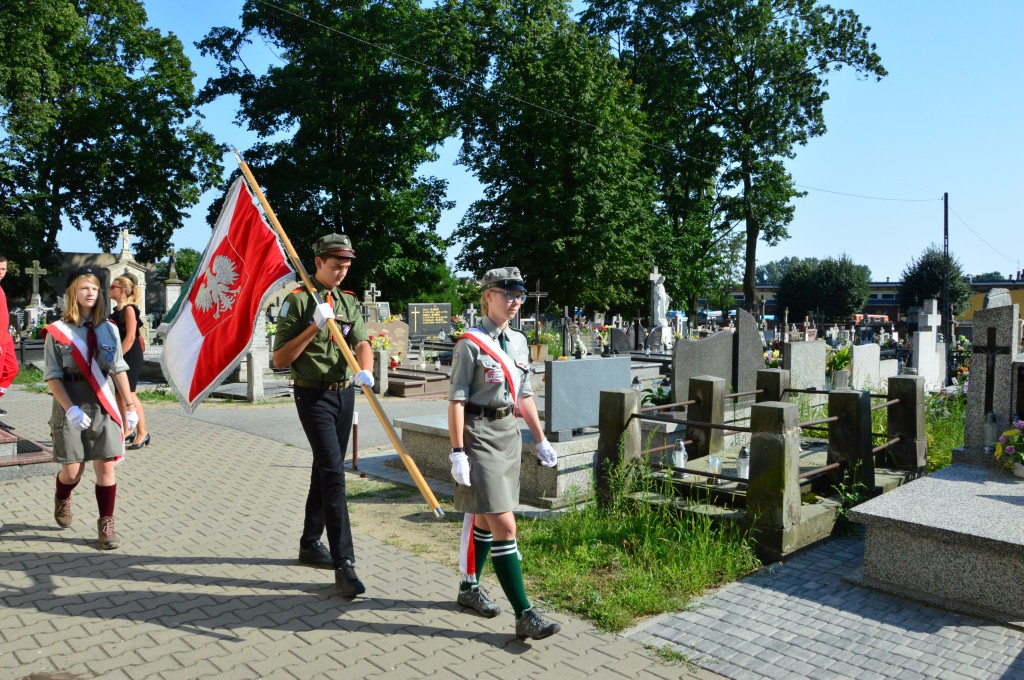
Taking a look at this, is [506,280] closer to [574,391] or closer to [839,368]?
[574,391]

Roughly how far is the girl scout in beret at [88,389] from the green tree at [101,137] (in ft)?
105

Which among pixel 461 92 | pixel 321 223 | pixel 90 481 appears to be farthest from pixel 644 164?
pixel 90 481

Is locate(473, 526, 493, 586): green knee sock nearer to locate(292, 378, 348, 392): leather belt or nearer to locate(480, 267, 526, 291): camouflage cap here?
locate(292, 378, 348, 392): leather belt

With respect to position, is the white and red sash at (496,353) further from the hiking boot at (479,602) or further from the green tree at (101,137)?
the green tree at (101,137)

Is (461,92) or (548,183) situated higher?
(461,92)

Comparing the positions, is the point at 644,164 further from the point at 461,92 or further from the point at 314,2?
the point at 314,2

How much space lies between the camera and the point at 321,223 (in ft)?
112

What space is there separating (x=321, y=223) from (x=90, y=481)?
27.6m

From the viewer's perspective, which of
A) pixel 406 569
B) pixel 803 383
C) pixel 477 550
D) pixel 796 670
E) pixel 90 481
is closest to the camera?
pixel 796 670

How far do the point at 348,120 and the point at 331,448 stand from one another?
32793 mm

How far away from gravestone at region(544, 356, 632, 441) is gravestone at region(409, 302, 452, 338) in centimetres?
2084

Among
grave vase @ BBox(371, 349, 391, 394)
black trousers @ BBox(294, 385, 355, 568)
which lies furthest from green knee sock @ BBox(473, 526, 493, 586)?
grave vase @ BBox(371, 349, 391, 394)

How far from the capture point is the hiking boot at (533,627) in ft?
12.8

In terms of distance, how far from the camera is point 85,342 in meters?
5.41
